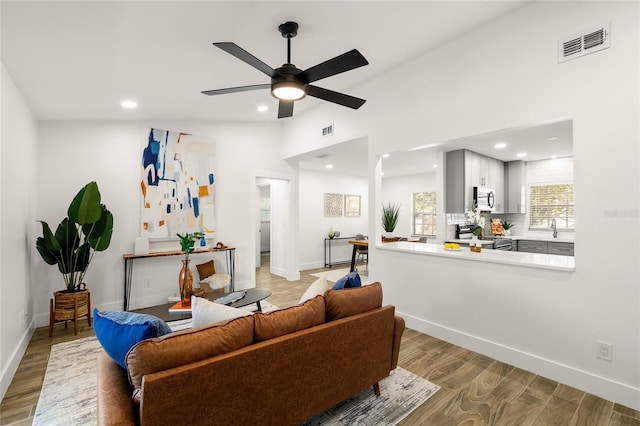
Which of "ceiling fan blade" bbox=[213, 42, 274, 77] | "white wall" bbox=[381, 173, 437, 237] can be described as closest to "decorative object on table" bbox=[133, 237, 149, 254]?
"ceiling fan blade" bbox=[213, 42, 274, 77]

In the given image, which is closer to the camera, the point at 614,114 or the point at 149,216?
the point at 614,114

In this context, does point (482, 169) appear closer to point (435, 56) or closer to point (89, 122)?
point (435, 56)

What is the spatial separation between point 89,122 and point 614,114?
554 cm

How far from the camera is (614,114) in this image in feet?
7.48

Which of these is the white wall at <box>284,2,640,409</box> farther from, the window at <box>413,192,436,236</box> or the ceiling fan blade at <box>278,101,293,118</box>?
the window at <box>413,192,436,236</box>

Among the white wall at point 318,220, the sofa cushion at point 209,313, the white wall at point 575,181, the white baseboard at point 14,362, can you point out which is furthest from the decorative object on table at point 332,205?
the sofa cushion at point 209,313

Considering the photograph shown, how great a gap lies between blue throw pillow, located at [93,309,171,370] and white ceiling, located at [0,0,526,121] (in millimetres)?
1913

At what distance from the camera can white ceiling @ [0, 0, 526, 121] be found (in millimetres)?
2146

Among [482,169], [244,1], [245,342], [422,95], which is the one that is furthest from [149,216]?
[482,169]

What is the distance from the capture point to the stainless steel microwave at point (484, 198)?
543 centimetres

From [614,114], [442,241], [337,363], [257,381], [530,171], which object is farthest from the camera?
[530,171]

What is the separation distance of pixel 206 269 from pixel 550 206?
6.49m

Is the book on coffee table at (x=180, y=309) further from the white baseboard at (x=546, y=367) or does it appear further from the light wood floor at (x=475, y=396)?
the white baseboard at (x=546, y=367)

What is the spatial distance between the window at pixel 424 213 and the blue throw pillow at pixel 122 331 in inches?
320
